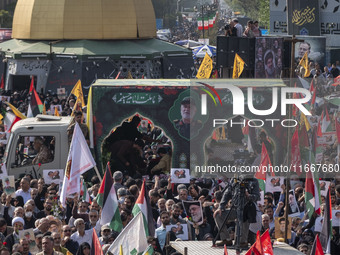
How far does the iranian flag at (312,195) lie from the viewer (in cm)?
1648

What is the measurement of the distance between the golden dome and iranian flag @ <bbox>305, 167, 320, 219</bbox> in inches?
1116

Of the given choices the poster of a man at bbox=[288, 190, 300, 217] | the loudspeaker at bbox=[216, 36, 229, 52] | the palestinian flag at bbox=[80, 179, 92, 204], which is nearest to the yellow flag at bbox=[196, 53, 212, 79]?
the loudspeaker at bbox=[216, 36, 229, 52]

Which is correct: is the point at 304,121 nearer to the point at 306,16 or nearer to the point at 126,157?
the point at 126,157

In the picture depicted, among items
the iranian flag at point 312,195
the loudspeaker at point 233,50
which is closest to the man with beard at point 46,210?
the iranian flag at point 312,195

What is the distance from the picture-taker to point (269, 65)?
1060 inches

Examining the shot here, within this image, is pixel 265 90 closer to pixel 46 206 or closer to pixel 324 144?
pixel 324 144

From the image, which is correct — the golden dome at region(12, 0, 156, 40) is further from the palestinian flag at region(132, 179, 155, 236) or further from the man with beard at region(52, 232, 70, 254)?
the man with beard at region(52, 232, 70, 254)

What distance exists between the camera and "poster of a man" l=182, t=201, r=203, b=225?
16.5m

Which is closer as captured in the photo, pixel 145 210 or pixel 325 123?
pixel 145 210

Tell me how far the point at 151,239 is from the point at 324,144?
8318mm

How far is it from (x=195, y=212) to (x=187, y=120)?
5.63 metres

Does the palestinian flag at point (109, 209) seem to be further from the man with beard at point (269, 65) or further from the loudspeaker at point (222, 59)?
the loudspeaker at point (222, 59)

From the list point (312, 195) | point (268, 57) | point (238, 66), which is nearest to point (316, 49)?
point (238, 66)

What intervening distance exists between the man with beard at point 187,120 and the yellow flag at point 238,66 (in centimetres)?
552
